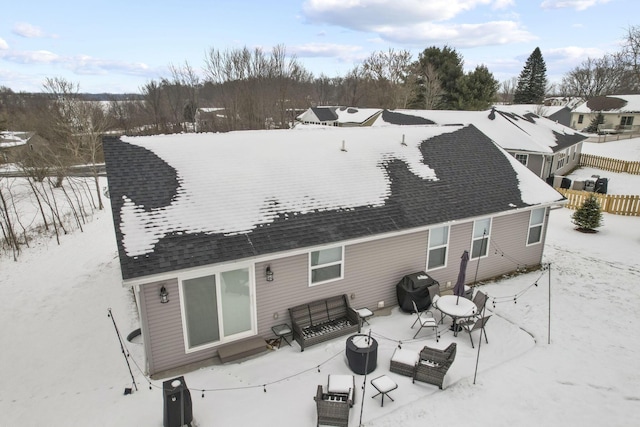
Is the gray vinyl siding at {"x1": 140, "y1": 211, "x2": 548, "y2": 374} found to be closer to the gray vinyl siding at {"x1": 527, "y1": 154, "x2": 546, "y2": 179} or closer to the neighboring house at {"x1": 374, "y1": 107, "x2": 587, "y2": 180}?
the gray vinyl siding at {"x1": 527, "y1": 154, "x2": 546, "y2": 179}

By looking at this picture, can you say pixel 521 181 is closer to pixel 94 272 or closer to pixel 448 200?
pixel 448 200

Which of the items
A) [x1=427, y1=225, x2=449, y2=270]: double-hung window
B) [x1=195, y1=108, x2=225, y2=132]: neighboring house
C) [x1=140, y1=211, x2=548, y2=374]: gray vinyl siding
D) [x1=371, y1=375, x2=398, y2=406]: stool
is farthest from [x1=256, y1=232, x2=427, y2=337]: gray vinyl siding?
[x1=195, y1=108, x2=225, y2=132]: neighboring house

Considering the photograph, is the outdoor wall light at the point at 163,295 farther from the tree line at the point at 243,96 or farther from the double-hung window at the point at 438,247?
the tree line at the point at 243,96

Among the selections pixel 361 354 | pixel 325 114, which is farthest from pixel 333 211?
pixel 325 114

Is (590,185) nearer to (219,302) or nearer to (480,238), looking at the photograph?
(480,238)

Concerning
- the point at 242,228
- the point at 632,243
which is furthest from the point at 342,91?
Result: the point at 242,228

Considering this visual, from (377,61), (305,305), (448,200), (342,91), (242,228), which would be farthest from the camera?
(342,91)

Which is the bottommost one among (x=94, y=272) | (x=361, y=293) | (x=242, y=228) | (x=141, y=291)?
(x=94, y=272)

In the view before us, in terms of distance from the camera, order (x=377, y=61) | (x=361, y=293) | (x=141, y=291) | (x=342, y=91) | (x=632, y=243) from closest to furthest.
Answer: (x=141, y=291) < (x=361, y=293) < (x=632, y=243) < (x=377, y=61) < (x=342, y=91)

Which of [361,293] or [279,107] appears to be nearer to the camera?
[361,293]
